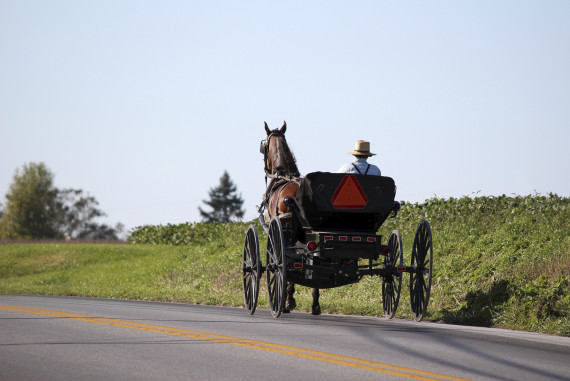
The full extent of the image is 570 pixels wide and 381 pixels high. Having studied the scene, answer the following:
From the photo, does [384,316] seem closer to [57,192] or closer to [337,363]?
[337,363]

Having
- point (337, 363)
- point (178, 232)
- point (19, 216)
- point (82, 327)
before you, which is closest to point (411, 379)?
point (337, 363)

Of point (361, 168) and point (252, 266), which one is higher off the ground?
point (361, 168)

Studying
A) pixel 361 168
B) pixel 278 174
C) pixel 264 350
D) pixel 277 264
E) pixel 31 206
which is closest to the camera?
pixel 264 350

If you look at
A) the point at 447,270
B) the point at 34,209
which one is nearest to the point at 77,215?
A: the point at 34,209

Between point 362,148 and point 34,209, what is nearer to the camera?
point 362,148

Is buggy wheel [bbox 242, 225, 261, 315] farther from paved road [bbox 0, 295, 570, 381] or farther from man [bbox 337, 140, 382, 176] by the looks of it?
man [bbox 337, 140, 382, 176]

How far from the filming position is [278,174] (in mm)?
14242

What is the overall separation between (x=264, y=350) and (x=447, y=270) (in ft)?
28.2

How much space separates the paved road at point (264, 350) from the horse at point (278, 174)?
2288 millimetres

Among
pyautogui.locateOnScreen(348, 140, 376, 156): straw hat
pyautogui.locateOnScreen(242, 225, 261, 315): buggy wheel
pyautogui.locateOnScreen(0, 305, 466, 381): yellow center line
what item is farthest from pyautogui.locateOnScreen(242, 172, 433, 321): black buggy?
pyautogui.locateOnScreen(0, 305, 466, 381): yellow center line

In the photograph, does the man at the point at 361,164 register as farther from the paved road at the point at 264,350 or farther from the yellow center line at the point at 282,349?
the yellow center line at the point at 282,349

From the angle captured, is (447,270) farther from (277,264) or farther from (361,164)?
(277,264)

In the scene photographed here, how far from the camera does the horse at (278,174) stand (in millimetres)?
13719

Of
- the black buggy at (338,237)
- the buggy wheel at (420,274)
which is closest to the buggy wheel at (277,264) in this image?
the black buggy at (338,237)
